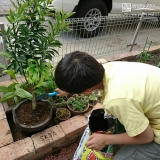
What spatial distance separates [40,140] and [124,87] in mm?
981

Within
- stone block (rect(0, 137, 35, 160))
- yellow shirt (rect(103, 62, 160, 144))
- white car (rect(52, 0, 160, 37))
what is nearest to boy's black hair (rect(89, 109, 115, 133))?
yellow shirt (rect(103, 62, 160, 144))

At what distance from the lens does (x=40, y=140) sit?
4.95 feet

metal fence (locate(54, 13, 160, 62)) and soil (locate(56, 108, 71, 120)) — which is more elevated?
metal fence (locate(54, 13, 160, 62))

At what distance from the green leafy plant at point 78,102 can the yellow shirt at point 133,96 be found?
0.89m

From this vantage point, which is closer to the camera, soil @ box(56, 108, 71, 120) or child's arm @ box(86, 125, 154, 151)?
child's arm @ box(86, 125, 154, 151)

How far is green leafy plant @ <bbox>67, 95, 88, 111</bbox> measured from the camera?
1.85 meters

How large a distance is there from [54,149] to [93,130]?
57 cm

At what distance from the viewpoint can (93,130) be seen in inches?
51.5

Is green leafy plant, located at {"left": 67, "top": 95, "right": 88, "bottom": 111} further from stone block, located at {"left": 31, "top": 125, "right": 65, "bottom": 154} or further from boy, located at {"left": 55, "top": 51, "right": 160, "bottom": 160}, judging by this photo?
boy, located at {"left": 55, "top": 51, "right": 160, "bottom": 160}

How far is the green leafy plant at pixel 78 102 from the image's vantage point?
6.07 ft

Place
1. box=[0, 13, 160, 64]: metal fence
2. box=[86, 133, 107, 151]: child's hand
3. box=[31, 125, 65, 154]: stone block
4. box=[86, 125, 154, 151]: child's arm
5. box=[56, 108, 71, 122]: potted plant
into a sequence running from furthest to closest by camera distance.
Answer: box=[0, 13, 160, 64]: metal fence < box=[56, 108, 71, 122]: potted plant < box=[31, 125, 65, 154]: stone block < box=[86, 133, 107, 151]: child's hand < box=[86, 125, 154, 151]: child's arm

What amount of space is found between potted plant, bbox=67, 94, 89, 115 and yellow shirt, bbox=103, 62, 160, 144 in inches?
35.0

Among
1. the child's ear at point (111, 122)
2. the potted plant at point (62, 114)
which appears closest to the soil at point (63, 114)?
the potted plant at point (62, 114)

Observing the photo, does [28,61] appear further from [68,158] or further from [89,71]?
[68,158]
